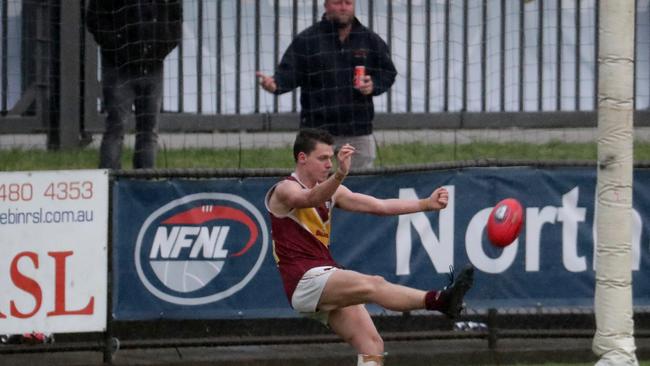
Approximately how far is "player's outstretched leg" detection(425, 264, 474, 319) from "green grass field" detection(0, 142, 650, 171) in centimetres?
327

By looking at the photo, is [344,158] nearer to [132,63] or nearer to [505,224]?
[505,224]

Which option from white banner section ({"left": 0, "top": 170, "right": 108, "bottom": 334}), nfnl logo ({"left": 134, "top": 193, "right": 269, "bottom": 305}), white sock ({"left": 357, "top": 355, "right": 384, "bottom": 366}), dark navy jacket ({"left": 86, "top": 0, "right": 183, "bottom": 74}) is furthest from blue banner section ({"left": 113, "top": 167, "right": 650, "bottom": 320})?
white sock ({"left": 357, "top": 355, "right": 384, "bottom": 366})

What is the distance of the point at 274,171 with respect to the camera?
35.8 ft

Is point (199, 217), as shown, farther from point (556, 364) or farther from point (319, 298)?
point (556, 364)

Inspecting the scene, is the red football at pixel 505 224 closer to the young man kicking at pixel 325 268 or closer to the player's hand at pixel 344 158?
the young man kicking at pixel 325 268

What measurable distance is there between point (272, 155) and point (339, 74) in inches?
37.1

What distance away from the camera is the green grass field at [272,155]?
40.1ft

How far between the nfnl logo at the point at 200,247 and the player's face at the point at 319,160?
1.59 m

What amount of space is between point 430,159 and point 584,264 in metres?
2.06

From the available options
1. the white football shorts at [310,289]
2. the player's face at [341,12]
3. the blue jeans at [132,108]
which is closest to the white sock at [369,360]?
the white football shorts at [310,289]

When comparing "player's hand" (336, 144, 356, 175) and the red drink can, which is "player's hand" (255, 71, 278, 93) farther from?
"player's hand" (336, 144, 356, 175)

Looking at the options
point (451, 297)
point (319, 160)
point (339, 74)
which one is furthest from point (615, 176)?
point (339, 74)

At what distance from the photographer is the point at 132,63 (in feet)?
39.2

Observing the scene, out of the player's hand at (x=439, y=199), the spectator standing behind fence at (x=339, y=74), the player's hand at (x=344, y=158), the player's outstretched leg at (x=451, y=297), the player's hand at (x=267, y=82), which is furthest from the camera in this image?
the spectator standing behind fence at (x=339, y=74)
